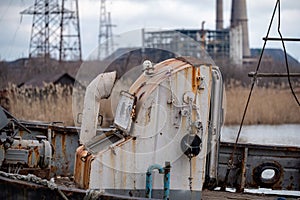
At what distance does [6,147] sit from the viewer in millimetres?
6102

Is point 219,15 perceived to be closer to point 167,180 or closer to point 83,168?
point 83,168

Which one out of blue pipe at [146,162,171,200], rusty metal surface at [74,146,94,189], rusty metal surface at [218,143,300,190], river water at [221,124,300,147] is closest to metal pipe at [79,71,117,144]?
rusty metal surface at [74,146,94,189]

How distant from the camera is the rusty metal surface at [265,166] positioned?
6.82 metres

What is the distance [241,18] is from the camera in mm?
52000

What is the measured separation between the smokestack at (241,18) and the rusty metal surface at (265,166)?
45.2 metres

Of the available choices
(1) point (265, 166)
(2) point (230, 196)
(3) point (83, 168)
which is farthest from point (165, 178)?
(1) point (265, 166)

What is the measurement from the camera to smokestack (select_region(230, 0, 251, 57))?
5181cm

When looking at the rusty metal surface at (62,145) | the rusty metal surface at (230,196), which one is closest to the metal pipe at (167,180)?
the rusty metal surface at (230,196)

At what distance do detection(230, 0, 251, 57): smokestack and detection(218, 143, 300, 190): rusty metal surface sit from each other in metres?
45.2

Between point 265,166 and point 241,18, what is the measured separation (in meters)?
46.2

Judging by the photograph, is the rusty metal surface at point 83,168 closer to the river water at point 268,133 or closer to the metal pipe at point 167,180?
the metal pipe at point 167,180

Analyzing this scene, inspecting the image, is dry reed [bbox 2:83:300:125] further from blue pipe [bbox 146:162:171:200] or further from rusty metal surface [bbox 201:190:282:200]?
blue pipe [bbox 146:162:171:200]

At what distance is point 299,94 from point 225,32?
104 feet

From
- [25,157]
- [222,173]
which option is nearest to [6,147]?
[25,157]
